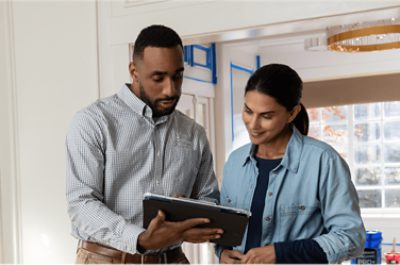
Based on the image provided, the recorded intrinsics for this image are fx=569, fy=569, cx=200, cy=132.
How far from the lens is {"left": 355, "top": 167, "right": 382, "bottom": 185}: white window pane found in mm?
5918

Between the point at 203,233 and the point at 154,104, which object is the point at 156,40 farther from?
the point at 203,233

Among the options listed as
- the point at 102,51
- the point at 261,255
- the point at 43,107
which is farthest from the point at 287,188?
the point at 43,107

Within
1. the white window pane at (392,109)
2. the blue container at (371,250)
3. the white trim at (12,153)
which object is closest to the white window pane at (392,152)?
the white window pane at (392,109)

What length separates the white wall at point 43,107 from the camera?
286 centimetres

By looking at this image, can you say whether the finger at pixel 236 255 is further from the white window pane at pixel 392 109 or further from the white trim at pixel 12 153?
the white window pane at pixel 392 109

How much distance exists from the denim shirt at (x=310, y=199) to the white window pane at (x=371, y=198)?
14.9 ft

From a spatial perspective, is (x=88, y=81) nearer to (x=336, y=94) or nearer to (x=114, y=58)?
(x=114, y=58)

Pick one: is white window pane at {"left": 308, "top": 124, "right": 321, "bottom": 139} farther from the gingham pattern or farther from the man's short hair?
the man's short hair

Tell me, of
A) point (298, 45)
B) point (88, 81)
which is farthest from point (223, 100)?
point (88, 81)

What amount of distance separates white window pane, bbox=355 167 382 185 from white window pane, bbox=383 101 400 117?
578 millimetres

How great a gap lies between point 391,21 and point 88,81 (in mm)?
1799

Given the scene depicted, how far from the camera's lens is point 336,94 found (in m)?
5.66

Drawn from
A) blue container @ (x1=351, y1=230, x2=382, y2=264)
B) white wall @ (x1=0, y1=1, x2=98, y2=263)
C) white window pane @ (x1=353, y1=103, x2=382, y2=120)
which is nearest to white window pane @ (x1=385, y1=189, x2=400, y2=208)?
white window pane @ (x1=353, y1=103, x2=382, y2=120)

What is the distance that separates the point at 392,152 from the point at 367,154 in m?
0.25
